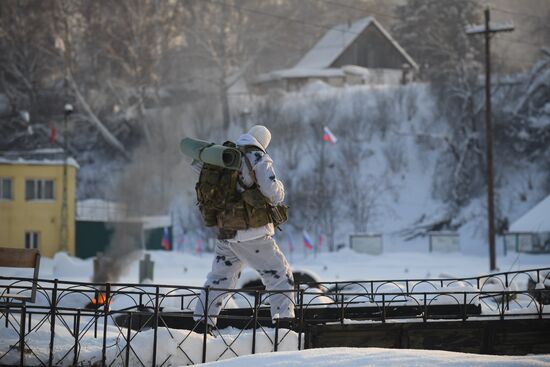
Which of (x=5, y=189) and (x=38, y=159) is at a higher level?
(x=38, y=159)

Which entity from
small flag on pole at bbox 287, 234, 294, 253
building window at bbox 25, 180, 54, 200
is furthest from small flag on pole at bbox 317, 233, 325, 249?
building window at bbox 25, 180, 54, 200

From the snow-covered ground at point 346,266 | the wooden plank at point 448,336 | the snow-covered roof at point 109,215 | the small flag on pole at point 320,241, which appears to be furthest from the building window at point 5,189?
the wooden plank at point 448,336

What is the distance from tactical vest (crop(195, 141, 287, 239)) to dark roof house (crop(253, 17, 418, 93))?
50149mm

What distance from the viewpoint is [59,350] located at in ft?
22.8

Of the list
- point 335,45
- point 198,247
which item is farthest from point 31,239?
point 335,45

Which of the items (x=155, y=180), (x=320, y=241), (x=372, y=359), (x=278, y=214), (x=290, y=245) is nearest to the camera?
(x=372, y=359)

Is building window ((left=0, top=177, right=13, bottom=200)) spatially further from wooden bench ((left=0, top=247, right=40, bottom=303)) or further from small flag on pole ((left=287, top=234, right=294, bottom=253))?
wooden bench ((left=0, top=247, right=40, bottom=303))

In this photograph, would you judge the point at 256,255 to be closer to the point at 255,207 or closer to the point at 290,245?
the point at 255,207

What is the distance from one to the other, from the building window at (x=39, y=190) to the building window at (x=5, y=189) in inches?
26.2

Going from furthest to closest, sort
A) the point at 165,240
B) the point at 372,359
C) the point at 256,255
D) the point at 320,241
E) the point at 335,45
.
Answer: the point at 335,45 < the point at 320,241 < the point at 165,240 < the point at 256,255 < the point at 372,359

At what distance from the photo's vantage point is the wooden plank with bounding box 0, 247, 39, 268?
7.49 metres

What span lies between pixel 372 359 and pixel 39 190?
112ft

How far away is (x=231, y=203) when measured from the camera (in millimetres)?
7980

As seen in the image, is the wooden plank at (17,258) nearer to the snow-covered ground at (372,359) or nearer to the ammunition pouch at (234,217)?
the ammunition pouch at (234,217)
